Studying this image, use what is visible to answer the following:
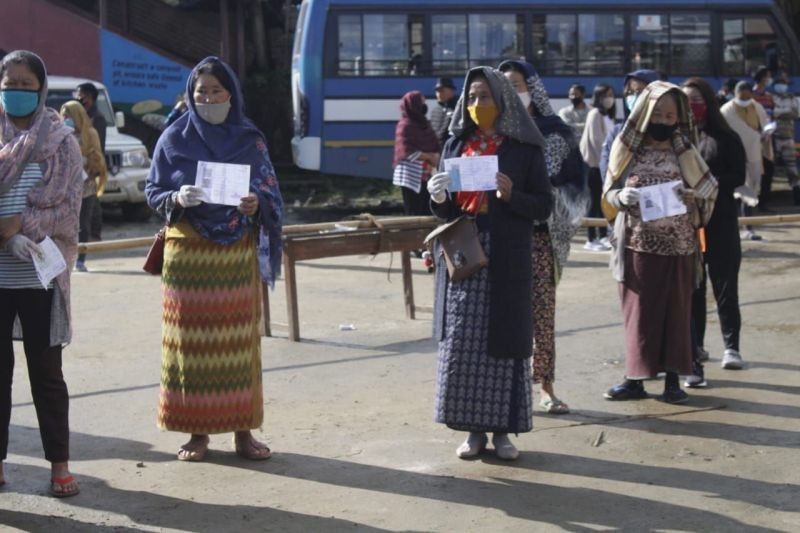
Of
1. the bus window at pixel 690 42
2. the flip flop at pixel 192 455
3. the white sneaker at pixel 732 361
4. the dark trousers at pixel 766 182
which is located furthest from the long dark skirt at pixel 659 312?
the bus window at pixel 690 42

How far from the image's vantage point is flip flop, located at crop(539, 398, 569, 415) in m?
7.26

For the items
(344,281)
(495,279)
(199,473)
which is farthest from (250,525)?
(344,281)

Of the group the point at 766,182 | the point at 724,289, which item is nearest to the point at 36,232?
the point at 724,289

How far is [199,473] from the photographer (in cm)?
617

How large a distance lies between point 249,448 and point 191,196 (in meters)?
1.29

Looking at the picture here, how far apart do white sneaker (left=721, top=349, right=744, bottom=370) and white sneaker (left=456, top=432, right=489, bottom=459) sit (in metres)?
2.50

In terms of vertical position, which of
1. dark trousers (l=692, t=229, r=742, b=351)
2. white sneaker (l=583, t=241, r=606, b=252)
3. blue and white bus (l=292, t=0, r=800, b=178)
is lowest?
white sneaker (l=583, t=241, r=606, b=252)

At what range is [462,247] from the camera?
618 centimetres

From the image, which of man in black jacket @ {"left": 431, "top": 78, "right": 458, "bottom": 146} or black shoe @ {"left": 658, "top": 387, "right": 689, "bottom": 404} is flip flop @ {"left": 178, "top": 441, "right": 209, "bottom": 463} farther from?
man in black jacket @ {"left": 431, "top": 78, "right": 458, "bottom": 146}

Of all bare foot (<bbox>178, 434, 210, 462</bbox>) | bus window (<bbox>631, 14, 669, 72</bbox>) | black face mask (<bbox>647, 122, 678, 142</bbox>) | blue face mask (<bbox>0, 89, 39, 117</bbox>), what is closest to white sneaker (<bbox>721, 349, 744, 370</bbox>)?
black face mask (<bbox>647, 122, 678, 142</bbox>)

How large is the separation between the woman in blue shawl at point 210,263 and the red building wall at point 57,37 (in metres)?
17.1

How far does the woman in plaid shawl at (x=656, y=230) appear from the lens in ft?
23.7

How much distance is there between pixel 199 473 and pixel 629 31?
1452cm

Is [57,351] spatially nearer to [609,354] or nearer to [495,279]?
[495,279]
